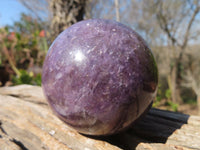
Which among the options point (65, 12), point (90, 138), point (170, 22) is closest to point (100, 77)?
point (90, 138)

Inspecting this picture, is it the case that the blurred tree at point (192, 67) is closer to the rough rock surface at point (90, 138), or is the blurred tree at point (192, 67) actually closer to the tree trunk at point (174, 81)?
the tree trunk at point (174, 81)

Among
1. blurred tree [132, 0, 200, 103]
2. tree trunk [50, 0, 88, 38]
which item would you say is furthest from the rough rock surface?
blurred tree [132, 0, 200, 103]

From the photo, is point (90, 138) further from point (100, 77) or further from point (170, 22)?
point (170, 22)

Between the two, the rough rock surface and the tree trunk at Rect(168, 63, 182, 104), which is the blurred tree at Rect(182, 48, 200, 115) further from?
the rough rock surface

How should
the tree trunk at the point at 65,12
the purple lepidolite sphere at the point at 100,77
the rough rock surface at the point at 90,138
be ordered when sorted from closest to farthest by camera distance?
the purple lepidolite sphere at the point at 100,77, the rough rock surface at the point at 90,138, the tree trunk at the point at 65,12

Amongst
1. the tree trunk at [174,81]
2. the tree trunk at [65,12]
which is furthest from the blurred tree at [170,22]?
the tree trunk at [65,12]

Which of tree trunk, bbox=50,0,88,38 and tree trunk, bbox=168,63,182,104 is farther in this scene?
tree trunk, bbox=168,63,182,104
